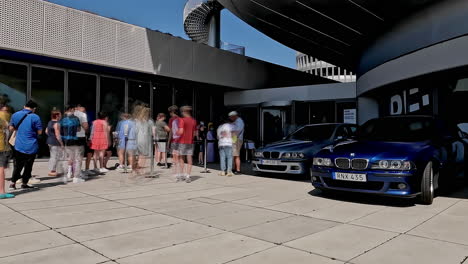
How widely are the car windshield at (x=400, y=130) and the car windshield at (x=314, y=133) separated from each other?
2.32 m

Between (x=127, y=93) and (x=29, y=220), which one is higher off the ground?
(x=127, y=93)

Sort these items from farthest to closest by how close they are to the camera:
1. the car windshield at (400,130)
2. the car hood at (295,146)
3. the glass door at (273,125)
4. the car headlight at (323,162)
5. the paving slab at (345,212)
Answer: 1. the glass door at (273,125)
2. the car hood at (295,146)
3. the car windshield at (400,130)
4. the car headlight at (323,162)
5. the paving slab at (345,212)

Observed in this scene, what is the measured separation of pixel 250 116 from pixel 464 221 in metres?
14.6

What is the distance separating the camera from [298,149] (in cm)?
873

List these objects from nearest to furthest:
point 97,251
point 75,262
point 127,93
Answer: point 75,262
point 97,251
point 127,93

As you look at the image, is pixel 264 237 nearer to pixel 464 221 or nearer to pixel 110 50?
pixel 464 221

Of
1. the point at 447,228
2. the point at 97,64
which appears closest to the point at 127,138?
the point at 97,64

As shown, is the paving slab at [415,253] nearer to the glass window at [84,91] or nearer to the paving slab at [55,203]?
the paving slab at [55,203]

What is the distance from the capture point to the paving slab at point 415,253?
10.5 ft

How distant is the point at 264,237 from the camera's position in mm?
3902

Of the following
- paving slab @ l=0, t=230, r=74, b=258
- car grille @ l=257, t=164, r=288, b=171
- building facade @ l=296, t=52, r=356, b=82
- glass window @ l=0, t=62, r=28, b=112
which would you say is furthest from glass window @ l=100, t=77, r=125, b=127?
building facade @ l=296, t=52, r=356, b=82

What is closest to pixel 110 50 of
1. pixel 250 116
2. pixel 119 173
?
pixel 119 173

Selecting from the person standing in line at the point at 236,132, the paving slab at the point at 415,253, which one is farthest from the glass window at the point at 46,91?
the paving slab at the point at 415,253

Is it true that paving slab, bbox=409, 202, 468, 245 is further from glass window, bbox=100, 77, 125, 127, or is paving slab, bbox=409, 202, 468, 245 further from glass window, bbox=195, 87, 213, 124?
glass window, bbox=195, 87, 213, 124
